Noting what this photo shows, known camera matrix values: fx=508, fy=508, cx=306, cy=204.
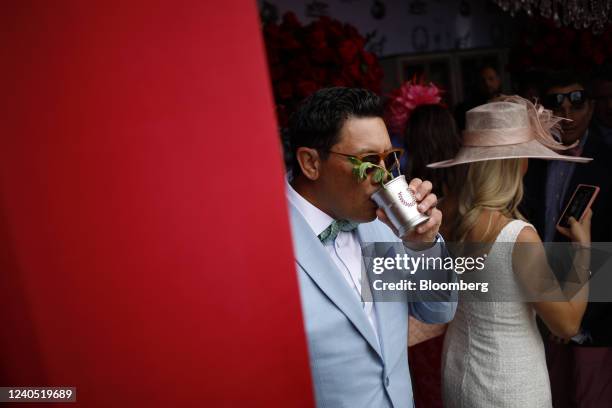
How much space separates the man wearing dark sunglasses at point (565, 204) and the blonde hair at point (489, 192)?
16.4 inches

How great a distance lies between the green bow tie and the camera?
4.71 feet

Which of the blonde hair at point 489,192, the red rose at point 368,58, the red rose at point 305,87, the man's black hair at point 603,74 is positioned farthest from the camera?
the man's black hair at point 603,74

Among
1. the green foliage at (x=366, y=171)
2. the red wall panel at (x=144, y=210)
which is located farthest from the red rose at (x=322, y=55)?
the red wall panel at (x=144, y=210)

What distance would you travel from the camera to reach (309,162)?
1.46 metres

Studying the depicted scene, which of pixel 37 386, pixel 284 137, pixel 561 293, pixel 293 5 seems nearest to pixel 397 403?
pixel 561 293

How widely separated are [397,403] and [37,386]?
1077mm

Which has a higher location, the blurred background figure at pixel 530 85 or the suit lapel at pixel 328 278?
the blurred background figure at pixel 530 85

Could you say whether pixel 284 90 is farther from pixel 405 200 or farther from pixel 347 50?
pixel 405 200

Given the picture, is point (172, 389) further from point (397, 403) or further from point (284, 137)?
point (284, 137)

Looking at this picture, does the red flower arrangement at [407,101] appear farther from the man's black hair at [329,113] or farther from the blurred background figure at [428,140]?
the man's black hair at [329,113]

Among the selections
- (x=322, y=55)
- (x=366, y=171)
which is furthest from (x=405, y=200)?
(x=322, y=55)

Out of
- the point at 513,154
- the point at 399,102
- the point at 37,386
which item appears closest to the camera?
the point at 37,386

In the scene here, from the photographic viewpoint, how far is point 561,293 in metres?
1.71

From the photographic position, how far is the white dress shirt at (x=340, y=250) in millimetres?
1416
